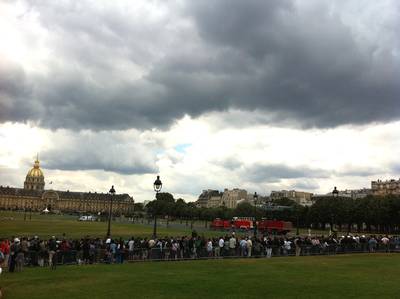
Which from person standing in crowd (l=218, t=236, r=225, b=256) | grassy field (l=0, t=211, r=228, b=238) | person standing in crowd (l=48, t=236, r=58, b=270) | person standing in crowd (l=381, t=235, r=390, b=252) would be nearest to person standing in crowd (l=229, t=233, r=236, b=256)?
person standing in crowd (l=218, t=236, r=225, b=256)

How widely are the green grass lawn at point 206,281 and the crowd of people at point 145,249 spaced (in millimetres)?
1602

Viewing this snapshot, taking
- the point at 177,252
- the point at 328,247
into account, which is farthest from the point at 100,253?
the point at 328,247

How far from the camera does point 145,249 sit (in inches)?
1436

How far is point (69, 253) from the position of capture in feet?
110

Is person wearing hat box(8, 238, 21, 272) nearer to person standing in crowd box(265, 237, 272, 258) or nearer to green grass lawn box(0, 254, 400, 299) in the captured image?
green grass lawn box(0, 254, 400, 299)

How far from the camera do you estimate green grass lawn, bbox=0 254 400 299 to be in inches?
832

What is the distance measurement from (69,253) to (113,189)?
24.9 meters

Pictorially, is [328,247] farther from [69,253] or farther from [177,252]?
[69,253]

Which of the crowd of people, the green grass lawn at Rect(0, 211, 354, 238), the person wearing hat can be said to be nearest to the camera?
the person wearing hat

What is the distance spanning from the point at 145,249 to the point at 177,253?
261 centimetres

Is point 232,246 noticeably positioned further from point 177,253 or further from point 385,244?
point 385,244

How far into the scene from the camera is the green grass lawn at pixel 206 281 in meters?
21.1

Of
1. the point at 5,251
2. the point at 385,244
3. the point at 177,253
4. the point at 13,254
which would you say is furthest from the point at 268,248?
the point at 5,251

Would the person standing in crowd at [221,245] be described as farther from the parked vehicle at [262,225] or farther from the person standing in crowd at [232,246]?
the parked vehicle at [262,225]
